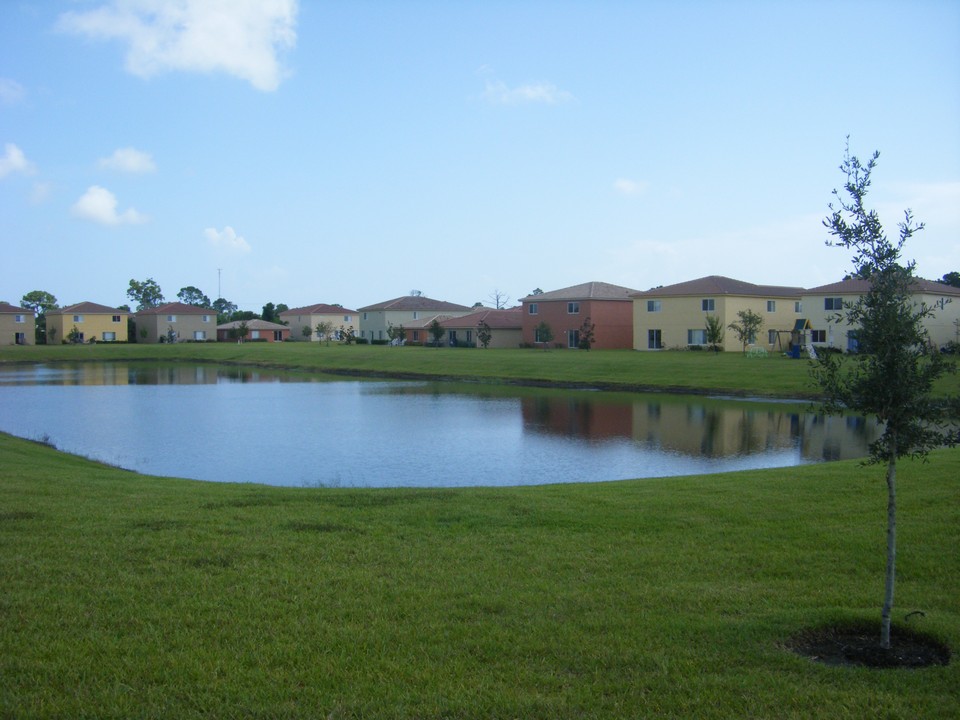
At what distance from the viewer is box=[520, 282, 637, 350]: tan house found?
75.0 meters

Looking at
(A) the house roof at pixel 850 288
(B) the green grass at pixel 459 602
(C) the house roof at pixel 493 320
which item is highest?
(A) the house roof at pixel 850 288

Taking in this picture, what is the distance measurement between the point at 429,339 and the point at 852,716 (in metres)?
87.0

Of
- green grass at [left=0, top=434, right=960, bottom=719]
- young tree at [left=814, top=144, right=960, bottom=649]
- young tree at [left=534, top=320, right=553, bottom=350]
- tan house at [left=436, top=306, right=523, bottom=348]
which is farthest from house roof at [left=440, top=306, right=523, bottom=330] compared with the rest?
young tree at [left=814, top=144, right=960, bottom=649]

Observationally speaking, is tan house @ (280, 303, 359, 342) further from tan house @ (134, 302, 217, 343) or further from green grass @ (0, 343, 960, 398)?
green grass @ (0, 343, 960, 398)

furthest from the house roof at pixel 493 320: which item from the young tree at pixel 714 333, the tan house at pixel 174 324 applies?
the tan house at pixel 174 324

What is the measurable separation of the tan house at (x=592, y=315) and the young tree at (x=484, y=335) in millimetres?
5087

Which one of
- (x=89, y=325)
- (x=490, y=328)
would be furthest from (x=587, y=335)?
(x=89, y=325)

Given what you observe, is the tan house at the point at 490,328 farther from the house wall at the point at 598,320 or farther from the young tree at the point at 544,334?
the house wall at the point at 598,320

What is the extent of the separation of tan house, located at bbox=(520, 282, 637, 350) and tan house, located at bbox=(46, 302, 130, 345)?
51879 mm

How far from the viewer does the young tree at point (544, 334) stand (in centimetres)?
7531

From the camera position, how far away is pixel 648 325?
70125mm

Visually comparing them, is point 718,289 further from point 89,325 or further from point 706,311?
point 89,325

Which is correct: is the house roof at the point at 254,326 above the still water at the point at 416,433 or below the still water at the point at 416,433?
above

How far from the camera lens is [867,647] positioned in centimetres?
655
